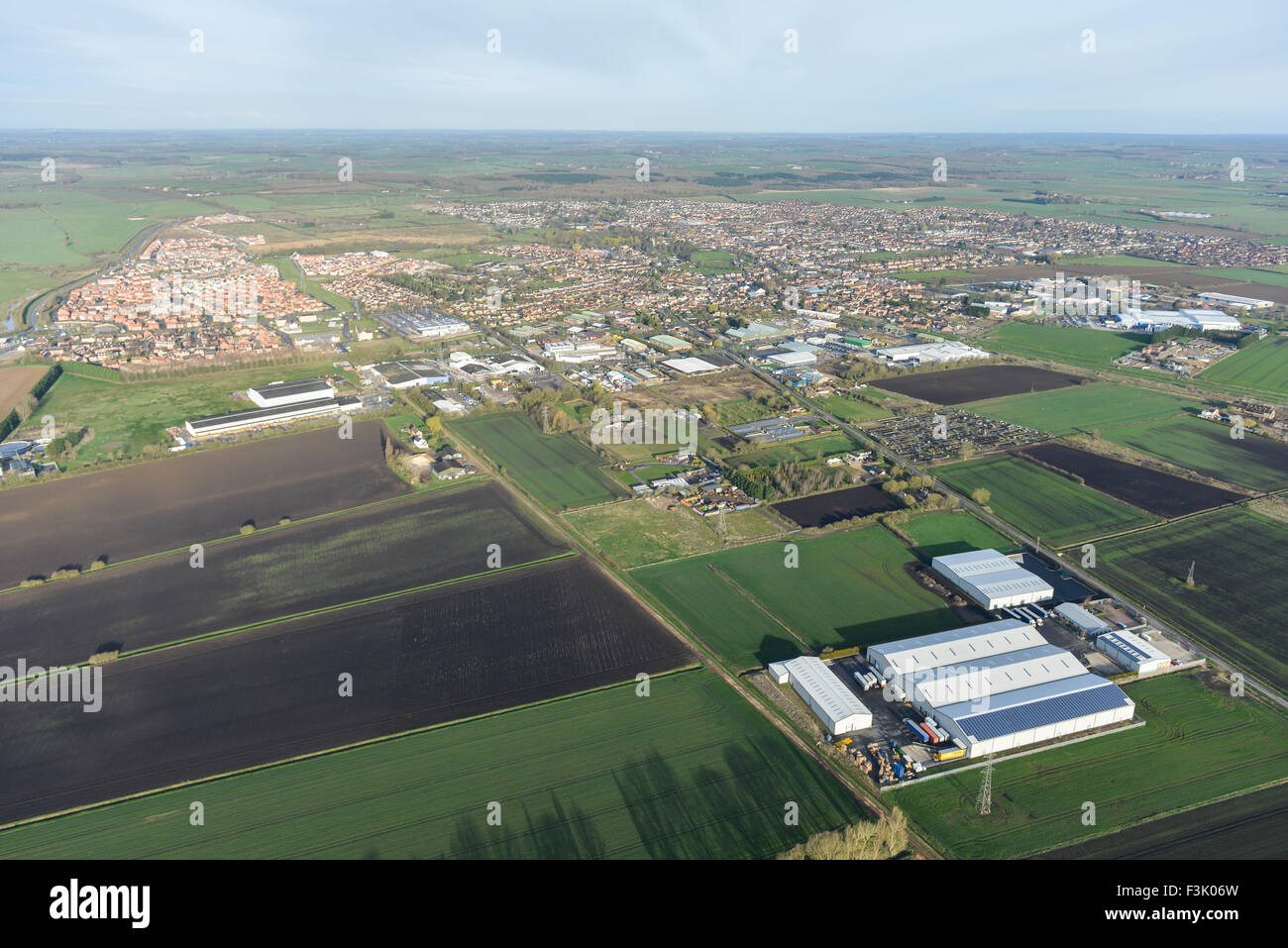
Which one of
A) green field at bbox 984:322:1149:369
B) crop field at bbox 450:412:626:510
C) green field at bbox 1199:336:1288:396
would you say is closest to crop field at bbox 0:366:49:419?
crop field at bbox 450:412:626:510

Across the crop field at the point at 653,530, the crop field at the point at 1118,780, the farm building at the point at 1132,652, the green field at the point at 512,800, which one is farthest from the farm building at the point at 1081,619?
the green field at the point at 512,800

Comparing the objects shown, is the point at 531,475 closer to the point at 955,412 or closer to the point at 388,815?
the point at 388,815

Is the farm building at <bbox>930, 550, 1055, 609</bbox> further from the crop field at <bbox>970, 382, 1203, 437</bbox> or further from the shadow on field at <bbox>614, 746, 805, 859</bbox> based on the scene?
the crop field at <bbox>970, 382, 1203, 437</bbox>

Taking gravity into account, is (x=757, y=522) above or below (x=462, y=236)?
below

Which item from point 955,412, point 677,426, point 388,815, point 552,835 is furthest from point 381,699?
point 955,412

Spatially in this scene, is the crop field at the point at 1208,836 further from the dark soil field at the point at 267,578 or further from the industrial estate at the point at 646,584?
the dark soil field at the point at 267,578
